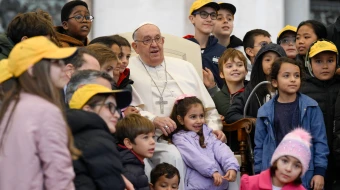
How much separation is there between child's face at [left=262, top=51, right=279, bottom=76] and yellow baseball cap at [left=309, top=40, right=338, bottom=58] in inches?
17.2

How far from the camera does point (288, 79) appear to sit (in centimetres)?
892

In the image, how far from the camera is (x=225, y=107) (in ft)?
32.8

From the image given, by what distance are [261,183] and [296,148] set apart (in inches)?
14.9

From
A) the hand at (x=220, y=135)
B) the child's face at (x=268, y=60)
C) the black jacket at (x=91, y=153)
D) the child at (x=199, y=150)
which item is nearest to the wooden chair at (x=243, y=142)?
the hand at (x=220, y=135)

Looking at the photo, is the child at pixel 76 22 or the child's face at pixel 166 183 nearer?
the child's face at pixel 166 183

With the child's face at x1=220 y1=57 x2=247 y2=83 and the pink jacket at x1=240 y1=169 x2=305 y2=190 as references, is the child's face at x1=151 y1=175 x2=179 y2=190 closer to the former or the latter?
the pink jacket at x1=240 y1=169 x2=305 y2=190

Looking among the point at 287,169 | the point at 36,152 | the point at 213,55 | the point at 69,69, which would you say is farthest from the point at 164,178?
the point at 36,152

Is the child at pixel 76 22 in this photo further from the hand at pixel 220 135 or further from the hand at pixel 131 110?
the hand at pixel 220 135

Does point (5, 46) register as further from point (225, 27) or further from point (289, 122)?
point (225, 27)

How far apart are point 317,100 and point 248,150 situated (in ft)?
2.37

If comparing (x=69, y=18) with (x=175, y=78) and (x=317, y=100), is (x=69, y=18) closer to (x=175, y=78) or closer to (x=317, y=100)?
(x=175, y=78)

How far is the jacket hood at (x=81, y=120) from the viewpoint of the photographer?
237 inches

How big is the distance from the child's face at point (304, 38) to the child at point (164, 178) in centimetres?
232

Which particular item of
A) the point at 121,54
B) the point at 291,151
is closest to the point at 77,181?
the point at 291,151
